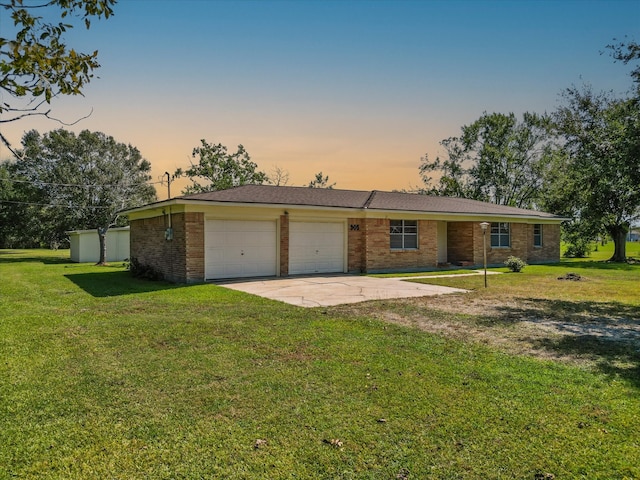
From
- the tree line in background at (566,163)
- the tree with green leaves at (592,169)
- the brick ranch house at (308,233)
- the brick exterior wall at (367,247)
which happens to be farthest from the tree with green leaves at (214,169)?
the tree with green leaves at (592,169)

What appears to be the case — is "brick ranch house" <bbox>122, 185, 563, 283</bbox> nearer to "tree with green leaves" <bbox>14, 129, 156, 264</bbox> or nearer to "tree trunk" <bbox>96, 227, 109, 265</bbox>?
"tree trunk" <bbox>96, 227, 109, 265</bbox>

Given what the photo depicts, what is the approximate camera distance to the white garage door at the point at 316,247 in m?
16.0

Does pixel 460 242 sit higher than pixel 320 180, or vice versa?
pixel 320 180

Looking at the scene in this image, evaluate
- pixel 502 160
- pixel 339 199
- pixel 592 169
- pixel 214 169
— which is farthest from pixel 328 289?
pixel 502 160

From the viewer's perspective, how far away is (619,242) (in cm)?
2608

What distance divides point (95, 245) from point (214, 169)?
1466 cm

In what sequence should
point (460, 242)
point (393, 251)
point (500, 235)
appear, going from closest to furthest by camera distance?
1. point (393, 251)
2. point (460, 242)
3. point (500, 235)

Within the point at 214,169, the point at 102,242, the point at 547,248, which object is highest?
the point at 214,169

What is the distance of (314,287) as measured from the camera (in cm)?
1246

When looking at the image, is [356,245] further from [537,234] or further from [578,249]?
[578,249]

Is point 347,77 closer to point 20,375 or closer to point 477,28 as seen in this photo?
point 477,28

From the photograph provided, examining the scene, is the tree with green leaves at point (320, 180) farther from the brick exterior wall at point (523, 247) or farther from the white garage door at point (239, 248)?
the white garage door at point (239, 248)

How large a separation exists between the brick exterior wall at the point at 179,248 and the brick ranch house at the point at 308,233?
0.11 feet

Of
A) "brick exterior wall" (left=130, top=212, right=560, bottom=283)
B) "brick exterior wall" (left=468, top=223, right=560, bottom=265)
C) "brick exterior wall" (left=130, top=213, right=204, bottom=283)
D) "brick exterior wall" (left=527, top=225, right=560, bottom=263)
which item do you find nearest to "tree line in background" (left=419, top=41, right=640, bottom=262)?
"brick exterior wall" (left=527, top=225, right=560, bottom=263)
